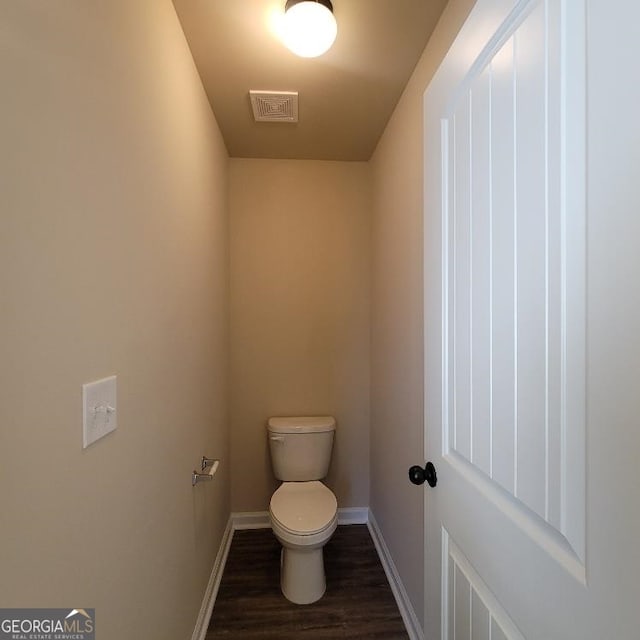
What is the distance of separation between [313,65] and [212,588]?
2443mm

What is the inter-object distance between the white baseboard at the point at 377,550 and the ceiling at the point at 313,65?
2.34 metres

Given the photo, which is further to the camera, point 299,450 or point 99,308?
point 299,450

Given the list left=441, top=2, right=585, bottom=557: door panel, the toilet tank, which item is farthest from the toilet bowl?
left=441, top=2, right=585, bottom=557: door panel

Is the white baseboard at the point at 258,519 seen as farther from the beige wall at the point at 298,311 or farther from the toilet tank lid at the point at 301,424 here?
the toilet tank lid at the point at 301,424

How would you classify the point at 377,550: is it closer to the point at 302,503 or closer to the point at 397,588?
the point at 397,588

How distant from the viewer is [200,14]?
122cm

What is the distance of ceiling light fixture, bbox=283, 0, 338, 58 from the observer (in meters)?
1.12

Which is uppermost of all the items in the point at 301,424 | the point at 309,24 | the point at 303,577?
the point at 309,24

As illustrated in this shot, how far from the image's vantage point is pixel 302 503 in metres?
1.82

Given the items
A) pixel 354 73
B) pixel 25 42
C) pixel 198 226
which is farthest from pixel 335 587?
pixel 354 73

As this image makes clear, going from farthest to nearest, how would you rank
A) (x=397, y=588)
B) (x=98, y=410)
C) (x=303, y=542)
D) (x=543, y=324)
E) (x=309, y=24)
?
(x=397, y=588)
(x=303, y=542)
(x=309, y=24)
(x=98, y=410)
(x=543, y=324)

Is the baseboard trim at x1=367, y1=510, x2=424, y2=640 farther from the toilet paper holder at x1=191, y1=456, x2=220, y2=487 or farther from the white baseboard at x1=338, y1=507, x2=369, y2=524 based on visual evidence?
the toilet paper holder at x1=191, y1=456, x2=220, y2=487

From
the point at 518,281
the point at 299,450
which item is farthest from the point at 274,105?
the point at 299,450

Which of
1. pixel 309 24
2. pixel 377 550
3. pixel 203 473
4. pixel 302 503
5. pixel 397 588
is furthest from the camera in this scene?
pixel 377 550
